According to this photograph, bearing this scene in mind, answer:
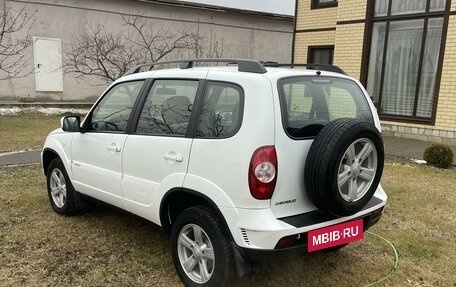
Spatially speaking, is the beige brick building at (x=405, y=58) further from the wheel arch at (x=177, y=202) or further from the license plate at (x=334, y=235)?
the wheel arch at (x=177, y=202)

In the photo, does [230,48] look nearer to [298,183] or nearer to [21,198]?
[21,198]

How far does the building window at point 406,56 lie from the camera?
1003 centimetres

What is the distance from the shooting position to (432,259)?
3861 mm

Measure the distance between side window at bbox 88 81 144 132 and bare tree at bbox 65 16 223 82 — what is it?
39.4 ft

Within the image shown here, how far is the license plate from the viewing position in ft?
9.39

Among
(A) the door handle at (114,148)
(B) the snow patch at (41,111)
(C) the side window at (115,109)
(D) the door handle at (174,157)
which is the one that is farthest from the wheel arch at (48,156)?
(B) the snow patch at (41,111)

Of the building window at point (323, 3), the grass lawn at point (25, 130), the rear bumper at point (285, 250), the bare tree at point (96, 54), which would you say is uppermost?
the building window at point (323, 3)

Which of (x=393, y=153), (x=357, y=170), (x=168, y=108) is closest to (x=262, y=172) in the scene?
(x=357, y=170)

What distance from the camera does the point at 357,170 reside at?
9.84 ft

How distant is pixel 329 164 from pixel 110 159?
2.05 m

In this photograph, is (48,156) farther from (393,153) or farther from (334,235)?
(393,153)

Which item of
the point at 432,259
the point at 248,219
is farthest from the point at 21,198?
the point at 432,259

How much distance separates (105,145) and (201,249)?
144 centimetres

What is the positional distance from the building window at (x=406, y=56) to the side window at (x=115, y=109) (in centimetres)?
837
